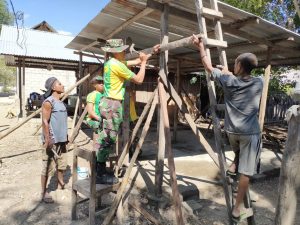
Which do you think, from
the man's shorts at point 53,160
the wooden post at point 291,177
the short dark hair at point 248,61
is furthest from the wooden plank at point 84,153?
the wooden post at point 291,177

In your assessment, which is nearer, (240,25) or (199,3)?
(199,3)

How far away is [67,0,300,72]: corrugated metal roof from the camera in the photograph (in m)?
4.14

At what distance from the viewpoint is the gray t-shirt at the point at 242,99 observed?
9.71 ft

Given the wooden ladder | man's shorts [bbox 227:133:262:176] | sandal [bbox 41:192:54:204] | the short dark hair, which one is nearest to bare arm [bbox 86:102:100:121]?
sandal [bbox 41:192:54:204]

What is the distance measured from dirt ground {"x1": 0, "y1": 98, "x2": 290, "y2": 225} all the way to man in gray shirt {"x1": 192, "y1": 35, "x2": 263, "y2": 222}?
4.21 feet

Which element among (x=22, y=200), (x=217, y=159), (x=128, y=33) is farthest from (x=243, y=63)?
(x=22, y=200)

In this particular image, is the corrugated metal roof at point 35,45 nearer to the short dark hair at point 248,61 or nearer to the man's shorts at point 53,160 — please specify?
the man's shorts at point 53,160

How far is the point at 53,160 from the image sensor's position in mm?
4562

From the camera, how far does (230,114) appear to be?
308 cm

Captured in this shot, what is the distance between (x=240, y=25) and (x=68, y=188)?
13.2 feet

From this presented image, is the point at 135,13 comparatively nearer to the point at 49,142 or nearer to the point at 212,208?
the point at 49,142

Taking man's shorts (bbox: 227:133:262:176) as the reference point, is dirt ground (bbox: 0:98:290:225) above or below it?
below

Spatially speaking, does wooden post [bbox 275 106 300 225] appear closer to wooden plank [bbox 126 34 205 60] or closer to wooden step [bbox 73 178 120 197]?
wooden plank [bbox 126 34 205 60]

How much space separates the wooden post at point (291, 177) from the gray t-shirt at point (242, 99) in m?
0.90
